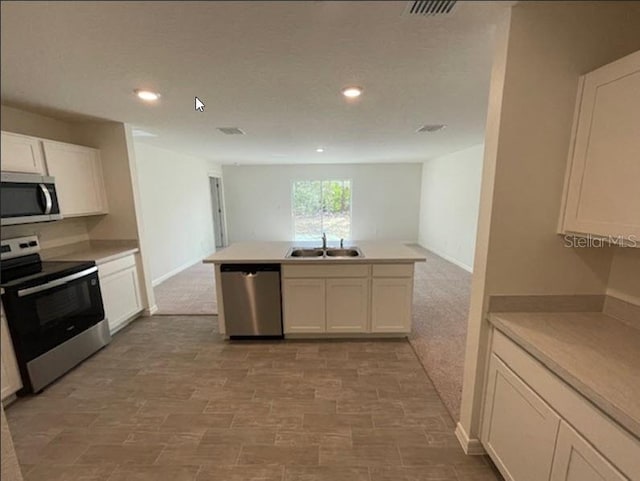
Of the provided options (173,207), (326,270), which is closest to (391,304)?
(326,270)

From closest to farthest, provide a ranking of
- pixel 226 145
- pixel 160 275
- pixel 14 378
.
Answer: pixel 14 378 < pixel 226 145 < pixel 160 275

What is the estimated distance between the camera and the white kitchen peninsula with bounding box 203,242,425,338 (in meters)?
2.82

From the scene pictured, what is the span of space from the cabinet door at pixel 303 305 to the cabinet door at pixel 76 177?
7.20 feet

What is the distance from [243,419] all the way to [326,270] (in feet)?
4.53

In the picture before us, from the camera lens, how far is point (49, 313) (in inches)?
90.4

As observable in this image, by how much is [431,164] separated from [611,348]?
20.9 ft

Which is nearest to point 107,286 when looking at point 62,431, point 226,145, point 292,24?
point 62,431

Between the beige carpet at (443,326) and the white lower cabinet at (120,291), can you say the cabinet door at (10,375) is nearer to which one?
the white lower cabinet at (120,291)

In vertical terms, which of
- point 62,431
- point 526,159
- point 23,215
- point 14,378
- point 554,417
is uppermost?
point 526,159

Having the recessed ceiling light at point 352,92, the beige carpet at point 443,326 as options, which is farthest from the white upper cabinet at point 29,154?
the beige carpet at point 443,326

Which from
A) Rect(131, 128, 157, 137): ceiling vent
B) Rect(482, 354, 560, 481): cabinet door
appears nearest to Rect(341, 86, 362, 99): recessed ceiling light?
Rect(482, 354, 560, 481): cabinet door

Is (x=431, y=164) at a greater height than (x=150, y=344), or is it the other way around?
(x=431, y=164)

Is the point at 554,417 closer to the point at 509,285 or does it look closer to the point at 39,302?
the point at 509,285

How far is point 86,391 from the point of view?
90.4 inches
